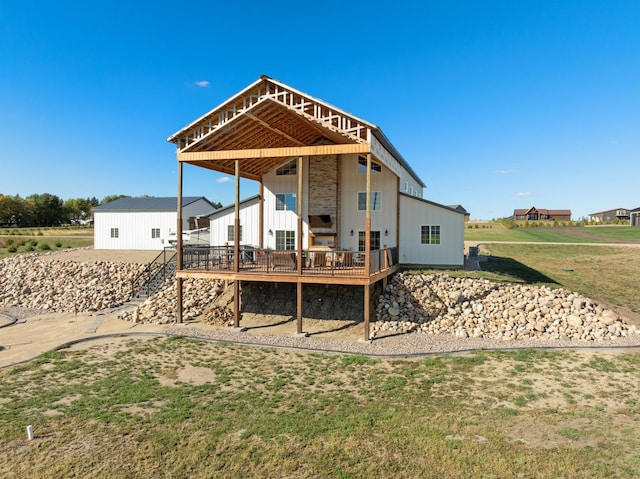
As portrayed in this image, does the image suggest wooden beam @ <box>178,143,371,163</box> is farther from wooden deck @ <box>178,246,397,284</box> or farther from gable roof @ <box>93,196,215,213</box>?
gable roof @ <box>93,196,215,213</box>

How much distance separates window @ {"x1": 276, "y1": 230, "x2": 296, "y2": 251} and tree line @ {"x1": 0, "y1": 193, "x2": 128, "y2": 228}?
181 feet

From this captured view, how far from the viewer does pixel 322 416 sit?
26.7 feet

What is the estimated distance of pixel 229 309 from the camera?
1753 cm

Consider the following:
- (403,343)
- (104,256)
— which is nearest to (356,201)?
(403,343)

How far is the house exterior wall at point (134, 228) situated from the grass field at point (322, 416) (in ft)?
64.8

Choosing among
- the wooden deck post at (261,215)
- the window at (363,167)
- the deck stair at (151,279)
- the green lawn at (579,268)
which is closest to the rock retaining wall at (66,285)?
the deck stair at (151,279)

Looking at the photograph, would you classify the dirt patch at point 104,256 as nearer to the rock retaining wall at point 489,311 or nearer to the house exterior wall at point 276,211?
the house exterior wall at point 276,211

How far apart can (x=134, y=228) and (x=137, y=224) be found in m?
0.44

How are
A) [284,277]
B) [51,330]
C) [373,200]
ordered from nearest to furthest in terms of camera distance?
[284,277] < [51,330] < [373,200]

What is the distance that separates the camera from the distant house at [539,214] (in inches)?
3792

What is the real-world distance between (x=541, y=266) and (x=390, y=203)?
1320 cm

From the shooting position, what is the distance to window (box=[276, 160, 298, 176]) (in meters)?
20.6

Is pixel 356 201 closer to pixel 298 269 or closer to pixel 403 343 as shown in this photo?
pixel 298 269

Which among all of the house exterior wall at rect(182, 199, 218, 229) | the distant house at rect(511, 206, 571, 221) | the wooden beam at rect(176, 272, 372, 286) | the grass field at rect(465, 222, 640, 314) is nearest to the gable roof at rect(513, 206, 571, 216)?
the distant house at rect(511, 206, 571, 221)
